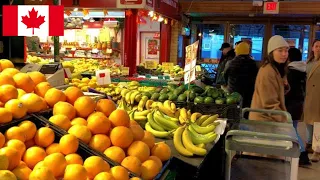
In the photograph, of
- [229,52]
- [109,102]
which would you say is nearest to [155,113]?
[109,102]

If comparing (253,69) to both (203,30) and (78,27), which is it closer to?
(78,27)

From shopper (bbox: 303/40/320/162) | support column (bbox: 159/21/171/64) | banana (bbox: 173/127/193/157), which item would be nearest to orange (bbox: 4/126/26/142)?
banana (bbox: 173/127/193/157)

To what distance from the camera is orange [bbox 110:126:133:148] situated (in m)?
2.00

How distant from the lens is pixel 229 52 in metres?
7.15

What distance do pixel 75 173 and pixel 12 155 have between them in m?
0.27

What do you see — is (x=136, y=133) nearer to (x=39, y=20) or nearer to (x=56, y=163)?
(x=56, y=163)

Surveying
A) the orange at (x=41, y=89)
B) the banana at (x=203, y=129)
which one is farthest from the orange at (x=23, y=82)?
the banana at (x=203, y=129)

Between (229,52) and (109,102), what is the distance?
204 inches

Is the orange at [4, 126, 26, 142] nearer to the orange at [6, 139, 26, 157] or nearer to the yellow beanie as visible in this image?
the orange at [6, 139, 26, 157]

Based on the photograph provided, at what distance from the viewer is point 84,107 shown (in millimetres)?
2143

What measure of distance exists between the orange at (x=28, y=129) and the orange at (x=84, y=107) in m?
0.33

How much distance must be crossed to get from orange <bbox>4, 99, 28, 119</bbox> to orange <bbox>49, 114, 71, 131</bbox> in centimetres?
16

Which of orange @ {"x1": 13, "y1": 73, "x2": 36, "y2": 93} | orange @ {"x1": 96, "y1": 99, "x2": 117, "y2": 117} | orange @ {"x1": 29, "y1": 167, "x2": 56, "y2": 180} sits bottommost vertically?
orange @ {"x1": 29, "y1": 167, "x2": 56, "y2": 180}

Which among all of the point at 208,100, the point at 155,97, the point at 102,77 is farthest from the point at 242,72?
the point at 102,77
